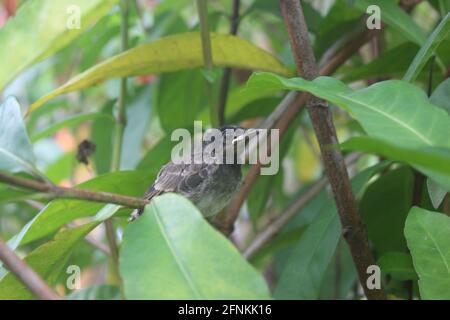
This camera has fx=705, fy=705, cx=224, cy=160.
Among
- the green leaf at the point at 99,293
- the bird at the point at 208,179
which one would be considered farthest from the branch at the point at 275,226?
the green leaf at the point at 99,293

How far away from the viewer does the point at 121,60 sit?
59.6 inches

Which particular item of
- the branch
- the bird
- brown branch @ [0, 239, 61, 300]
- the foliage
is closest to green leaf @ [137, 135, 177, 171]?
the foliage

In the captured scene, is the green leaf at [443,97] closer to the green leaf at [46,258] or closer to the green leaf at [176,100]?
the green leaf at [46,258]

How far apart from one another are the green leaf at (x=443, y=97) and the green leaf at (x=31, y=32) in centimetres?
64

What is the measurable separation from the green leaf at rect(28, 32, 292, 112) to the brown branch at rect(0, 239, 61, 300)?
0.64 metres

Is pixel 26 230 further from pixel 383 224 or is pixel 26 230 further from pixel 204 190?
pixel 383 224

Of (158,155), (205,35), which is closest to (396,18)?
(205,35)

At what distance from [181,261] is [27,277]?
201 mm

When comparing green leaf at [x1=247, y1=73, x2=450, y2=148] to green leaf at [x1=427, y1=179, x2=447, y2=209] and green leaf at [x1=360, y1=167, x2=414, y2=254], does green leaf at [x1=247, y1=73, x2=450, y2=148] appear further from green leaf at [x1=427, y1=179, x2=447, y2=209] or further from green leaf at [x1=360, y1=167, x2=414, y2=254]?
green leaf at [x1=360, y1=167, x2=414, y2=254]

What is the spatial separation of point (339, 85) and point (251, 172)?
22.4 inches

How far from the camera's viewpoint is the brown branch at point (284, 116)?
1.64m

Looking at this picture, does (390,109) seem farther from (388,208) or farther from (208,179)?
(208,179)
